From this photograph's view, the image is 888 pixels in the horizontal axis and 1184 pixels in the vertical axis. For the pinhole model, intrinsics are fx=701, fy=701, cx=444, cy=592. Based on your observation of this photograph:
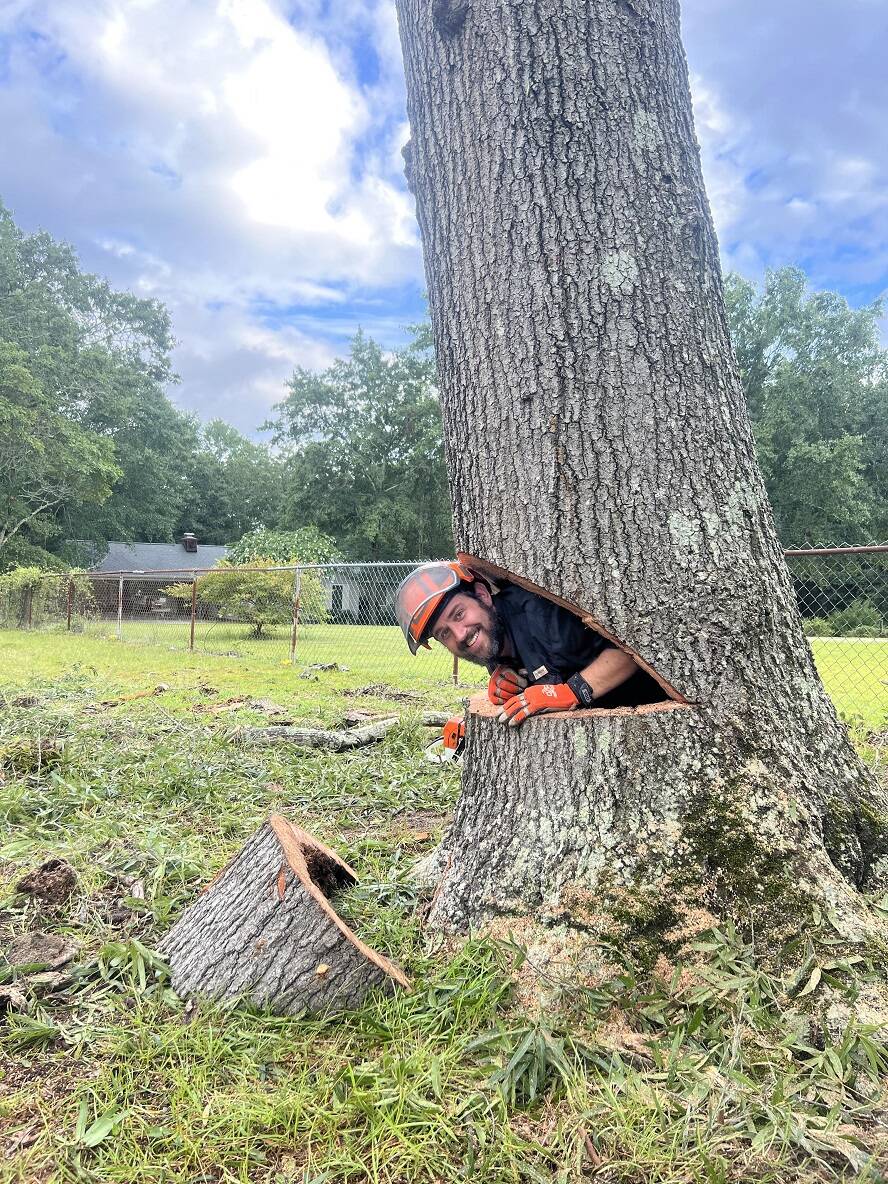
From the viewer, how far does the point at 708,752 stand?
2.02 metres

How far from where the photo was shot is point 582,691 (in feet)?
7.22

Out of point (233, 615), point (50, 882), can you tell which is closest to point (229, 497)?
point (233, 615)

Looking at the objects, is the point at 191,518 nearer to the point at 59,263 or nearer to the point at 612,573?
the point at 59,263

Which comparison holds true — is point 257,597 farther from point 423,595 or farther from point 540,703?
point 540,703

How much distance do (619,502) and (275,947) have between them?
1614 millimetres

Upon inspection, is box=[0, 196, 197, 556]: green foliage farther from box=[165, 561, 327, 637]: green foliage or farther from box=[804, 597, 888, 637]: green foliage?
box=[804, 597, 888, 637]: green foliage

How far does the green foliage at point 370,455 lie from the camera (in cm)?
3684

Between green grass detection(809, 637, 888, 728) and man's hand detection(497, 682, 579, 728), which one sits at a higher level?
man's hand detection(497, 682, 579, 728)

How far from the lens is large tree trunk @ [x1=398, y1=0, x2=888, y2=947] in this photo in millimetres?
1985

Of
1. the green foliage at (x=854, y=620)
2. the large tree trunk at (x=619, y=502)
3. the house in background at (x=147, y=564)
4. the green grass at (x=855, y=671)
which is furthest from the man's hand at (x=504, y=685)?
the house in background at (x=147, y=564)

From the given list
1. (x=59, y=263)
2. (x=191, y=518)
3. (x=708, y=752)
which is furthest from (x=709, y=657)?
(x=191, y=518)

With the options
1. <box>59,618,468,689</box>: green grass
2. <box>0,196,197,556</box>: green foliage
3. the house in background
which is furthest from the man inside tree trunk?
<box>0,196,197,556</box>: green foliage

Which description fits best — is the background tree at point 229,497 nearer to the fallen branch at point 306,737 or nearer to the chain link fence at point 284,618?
the chain link fence at point 284,618

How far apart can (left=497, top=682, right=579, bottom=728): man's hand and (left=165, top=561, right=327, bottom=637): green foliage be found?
45.9 feet
